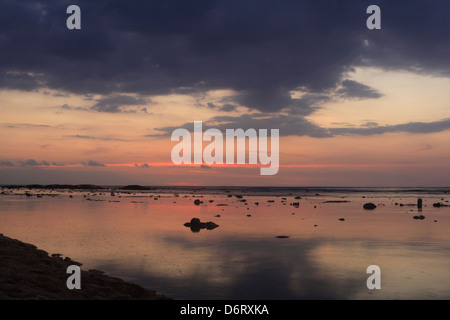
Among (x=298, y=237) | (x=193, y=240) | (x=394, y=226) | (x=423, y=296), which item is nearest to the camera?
(x=423, y=296)

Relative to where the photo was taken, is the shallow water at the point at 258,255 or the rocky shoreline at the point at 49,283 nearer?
the rocky shoreline at the point at 49,283

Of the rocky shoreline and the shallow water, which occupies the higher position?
the rocky shoreline

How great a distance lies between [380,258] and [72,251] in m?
18.3

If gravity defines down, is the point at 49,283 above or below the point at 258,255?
above

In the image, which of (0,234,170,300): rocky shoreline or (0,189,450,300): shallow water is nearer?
(0,234,170,300): rocky shoreline

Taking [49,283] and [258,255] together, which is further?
[258,255]

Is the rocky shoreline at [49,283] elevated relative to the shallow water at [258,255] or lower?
elevated

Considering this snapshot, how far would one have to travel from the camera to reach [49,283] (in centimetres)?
1434

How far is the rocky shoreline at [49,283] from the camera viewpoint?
42.0ft

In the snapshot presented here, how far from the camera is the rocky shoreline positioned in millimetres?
12797
